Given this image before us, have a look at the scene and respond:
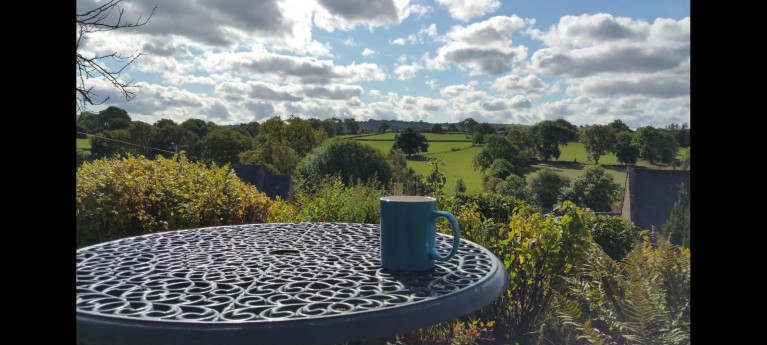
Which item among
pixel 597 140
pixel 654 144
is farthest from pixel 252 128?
pixel 654 144

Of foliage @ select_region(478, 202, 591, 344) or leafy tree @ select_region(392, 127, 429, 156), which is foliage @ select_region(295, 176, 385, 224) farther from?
leafy tree @ select_region(392, 127, 429, 156)

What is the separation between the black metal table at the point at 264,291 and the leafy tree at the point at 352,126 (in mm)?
27342

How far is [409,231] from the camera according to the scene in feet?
4.01

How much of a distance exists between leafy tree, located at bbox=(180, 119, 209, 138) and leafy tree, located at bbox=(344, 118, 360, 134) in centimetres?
868

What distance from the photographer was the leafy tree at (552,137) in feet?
102

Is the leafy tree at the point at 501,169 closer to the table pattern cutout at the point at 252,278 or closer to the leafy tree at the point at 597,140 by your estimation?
the leafy tree at the point at 597,140

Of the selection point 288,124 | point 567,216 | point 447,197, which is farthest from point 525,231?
point 288,124

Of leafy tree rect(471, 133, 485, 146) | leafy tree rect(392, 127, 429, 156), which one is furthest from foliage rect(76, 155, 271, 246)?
leafy tree rect(471, 133, 485, 146)

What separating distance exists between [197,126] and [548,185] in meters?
21.7

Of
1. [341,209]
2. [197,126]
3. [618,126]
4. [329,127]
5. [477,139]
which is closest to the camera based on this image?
[341,209]

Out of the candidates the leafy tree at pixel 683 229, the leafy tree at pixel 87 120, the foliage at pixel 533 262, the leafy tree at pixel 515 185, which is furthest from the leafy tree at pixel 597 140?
the foliage at pixel 533 262

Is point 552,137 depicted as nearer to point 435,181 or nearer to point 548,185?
point 548,185

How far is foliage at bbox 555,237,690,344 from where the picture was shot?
238 cm
